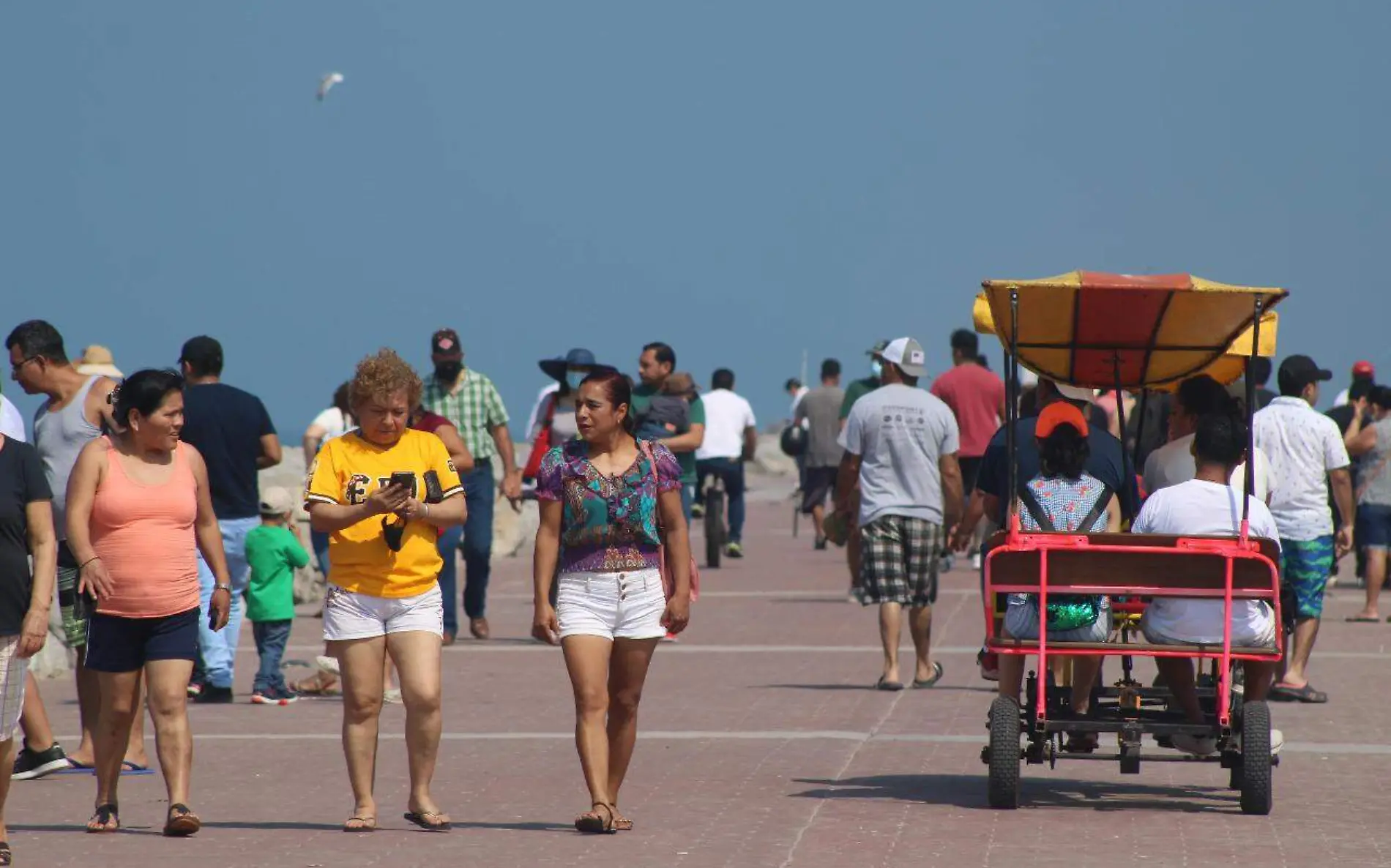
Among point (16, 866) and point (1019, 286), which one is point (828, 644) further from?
point (16, 866)

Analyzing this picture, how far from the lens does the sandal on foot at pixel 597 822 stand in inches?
318

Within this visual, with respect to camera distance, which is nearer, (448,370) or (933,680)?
(933,680)

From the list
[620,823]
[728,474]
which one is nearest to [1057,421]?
[620,823]


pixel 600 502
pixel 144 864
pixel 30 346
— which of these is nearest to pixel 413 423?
pixel 30 346

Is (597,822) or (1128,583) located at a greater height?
(1128,583)

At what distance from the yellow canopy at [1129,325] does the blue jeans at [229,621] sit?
14.1 ft

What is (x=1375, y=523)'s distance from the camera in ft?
56.2

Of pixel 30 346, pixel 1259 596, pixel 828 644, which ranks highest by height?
pixel 30 346

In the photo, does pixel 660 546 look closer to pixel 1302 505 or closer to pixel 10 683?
pixel 10 683

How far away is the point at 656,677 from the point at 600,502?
211 inches

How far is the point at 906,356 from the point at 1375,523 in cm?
559

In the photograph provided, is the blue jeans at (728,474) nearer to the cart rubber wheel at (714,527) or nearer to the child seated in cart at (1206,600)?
the cart rubber wheel at (714,527)

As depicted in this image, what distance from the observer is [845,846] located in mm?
7809

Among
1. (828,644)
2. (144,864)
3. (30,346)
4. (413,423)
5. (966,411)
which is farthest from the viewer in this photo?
(966,411)
